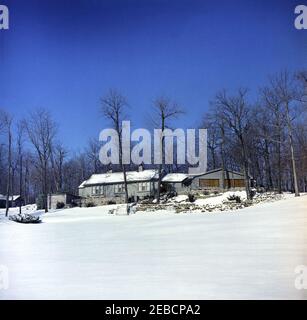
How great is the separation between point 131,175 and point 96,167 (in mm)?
1191

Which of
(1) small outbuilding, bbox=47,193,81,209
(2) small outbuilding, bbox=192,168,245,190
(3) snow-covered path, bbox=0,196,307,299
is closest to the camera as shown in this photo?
(3) snow-covered path, bbox=0,196,307,299

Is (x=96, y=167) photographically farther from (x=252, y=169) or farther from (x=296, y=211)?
(x=296, y=211)

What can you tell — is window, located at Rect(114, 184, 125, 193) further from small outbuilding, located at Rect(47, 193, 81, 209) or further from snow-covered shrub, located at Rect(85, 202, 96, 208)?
small outbuilding, located at Rect(47, 193, 81, 209)

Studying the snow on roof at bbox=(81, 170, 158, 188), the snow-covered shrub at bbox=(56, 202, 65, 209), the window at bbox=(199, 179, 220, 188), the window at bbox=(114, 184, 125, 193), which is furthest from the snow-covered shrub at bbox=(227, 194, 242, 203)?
the snow-covered shrub at bbox=(56, 202, 65, 209)

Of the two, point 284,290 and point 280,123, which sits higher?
point 280,123

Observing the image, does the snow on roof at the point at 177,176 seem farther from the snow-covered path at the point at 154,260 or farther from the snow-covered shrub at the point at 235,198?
the snow-covered shrub at the point at 235,198

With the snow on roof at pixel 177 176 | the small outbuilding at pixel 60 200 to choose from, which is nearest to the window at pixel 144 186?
the snow on roof at pixel 177 176

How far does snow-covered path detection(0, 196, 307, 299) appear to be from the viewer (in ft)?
11.0

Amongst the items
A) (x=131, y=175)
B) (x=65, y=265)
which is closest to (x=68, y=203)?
(x=131, y=175)

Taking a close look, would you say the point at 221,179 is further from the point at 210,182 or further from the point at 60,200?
the point at 60,200

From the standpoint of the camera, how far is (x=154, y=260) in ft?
14.3

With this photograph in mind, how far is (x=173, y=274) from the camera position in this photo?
379cm

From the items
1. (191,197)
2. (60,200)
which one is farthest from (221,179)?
(60,200)
